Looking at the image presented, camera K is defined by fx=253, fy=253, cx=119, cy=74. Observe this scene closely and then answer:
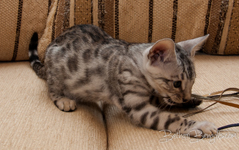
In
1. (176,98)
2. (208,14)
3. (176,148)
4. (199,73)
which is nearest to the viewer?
(176,148)

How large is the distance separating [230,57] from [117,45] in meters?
0.99

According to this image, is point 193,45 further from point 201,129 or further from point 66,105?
point 66,105

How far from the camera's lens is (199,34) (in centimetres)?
192

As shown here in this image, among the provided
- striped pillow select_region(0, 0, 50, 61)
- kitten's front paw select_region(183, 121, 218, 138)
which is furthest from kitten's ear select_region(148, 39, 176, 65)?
striped pillow select_region(0, 0, 50, 61)

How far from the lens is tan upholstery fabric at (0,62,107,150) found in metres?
1.07

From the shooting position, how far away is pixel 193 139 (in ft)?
3.48

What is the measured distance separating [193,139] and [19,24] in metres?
1.46

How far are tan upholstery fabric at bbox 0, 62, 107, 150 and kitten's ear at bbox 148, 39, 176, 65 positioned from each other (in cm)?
44

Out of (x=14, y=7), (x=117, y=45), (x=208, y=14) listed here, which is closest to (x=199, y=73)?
(x=208, y=14)

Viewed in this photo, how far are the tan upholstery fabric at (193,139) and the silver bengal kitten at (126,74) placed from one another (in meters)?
0.06

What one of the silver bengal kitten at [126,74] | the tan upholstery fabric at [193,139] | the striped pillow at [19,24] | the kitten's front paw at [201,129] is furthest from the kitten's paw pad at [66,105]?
the striped pillow at [19,24]

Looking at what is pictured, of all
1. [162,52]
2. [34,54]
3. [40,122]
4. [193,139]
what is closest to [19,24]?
[34,54]

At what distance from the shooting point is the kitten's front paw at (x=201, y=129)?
1.07 metres

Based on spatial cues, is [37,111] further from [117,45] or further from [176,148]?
[176,148]
